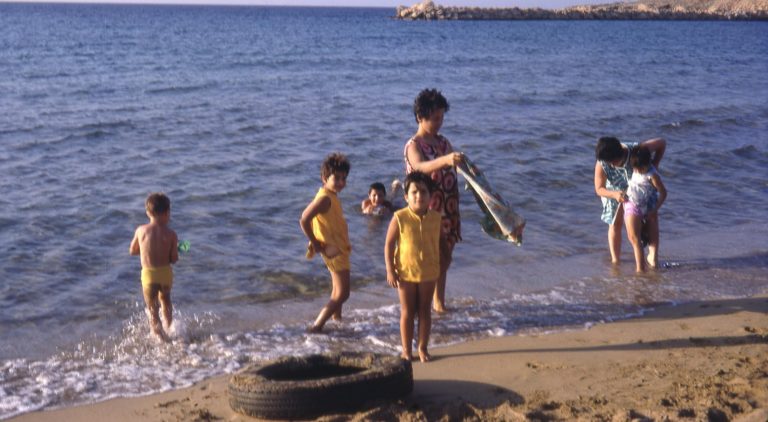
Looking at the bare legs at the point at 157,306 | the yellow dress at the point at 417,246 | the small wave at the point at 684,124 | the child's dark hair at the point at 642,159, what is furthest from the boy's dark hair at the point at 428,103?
the small wave at the point at 684,124

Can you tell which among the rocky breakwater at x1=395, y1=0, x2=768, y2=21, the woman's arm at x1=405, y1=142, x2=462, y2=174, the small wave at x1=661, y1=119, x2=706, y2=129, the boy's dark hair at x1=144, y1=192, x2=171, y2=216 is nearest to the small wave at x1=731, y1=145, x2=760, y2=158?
the small wave at x1=661, y1=119, x2=706, y2=129

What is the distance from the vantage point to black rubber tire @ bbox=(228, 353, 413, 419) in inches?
189

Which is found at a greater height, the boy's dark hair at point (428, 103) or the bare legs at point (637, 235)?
the boy's dark hair at point (428, 103)

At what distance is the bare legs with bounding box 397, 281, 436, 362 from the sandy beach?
0.40 ft

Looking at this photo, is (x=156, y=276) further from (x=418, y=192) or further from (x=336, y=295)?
(x=418, y=192)

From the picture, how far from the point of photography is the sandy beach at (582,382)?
473cm

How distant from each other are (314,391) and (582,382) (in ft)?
5.42

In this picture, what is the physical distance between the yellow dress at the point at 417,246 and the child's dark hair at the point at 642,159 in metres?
2.99

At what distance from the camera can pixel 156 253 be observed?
6.54 m

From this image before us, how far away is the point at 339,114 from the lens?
1856 cm

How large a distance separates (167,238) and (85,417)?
1.74 m

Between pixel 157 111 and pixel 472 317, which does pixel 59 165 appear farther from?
pixel 472 317

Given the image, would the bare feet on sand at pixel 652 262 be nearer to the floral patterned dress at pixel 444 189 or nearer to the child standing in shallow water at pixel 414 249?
the floral patterned dress at pixel 444 189

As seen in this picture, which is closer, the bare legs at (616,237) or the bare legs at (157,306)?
the bare legs at (157,306)
